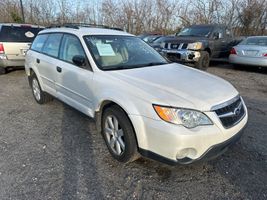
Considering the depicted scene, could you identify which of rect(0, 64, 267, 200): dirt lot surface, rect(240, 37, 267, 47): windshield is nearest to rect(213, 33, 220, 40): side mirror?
rect(240, 37, 267, 47): windshield

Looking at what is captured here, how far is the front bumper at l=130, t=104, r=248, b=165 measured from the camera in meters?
2.47

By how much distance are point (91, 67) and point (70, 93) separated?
2.68ft

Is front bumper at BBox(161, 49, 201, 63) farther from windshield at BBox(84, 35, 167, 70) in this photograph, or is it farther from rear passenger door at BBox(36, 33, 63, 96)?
rear passenger door at BBox(36, 33, 63, 96)

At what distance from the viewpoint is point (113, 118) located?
308cm

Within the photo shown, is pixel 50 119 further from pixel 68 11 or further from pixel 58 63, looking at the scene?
pixel 68 11

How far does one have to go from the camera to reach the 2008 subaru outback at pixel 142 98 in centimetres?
253

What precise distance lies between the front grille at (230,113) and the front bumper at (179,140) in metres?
0.07

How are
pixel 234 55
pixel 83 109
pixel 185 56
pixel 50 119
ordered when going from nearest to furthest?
pixel 83 109
pixel 50 119
pixel 185 56
pixel 234 55

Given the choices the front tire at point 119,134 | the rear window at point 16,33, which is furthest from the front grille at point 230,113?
the rear window at point 16,33

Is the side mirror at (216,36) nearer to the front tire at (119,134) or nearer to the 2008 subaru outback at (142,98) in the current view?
the 2008 subaru outback at (142,98)

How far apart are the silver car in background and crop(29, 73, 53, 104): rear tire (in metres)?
7.10

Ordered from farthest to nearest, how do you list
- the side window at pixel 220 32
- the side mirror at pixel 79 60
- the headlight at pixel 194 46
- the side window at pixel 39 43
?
the side window at pixel 220 32
the headlight at pixel 194 46
the side window at pixel 39 43
the side mirror at pixel 79 60

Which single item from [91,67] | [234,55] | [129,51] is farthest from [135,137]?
[234,55]

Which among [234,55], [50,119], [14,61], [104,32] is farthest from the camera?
[234,55]
